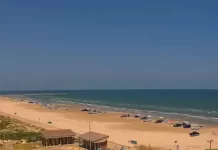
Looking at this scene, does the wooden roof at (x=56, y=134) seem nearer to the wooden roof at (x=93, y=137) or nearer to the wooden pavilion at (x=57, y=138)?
the wooden pavilion at (x=57, y=138)

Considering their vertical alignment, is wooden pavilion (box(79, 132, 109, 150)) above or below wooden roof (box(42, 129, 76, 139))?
below

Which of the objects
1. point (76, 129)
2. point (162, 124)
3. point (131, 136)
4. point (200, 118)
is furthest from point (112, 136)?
point (200, 118)

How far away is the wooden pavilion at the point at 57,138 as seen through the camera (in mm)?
39750

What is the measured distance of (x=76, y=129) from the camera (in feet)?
189

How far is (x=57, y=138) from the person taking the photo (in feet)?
133

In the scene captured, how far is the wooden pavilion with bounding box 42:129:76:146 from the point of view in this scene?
39750 mm

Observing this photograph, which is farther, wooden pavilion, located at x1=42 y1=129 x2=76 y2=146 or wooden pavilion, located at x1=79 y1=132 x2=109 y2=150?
wooden pavilion, located at x1=42 y1=129 x2=76 y2=146

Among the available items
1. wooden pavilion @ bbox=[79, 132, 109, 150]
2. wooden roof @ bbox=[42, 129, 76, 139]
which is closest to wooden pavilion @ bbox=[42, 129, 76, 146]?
wooden roof @ bbox=[42, 129, 76, 139]

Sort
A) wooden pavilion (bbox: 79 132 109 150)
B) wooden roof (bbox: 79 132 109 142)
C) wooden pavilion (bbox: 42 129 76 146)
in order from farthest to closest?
wooden pavilion (bbox: 42 129 76 146) < wooden roof (bbox: 79 132 109 142) < wooden pavilion (bbox: 79 132 109 150)

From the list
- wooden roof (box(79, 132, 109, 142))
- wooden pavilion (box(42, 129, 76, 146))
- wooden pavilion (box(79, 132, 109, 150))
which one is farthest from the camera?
wooden pavilion (box(42, 129, 76, 146))

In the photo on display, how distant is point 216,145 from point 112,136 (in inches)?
574

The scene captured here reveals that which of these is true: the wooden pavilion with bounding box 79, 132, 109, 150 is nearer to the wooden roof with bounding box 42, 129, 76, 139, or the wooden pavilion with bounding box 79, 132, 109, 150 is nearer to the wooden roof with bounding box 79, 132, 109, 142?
the wooden roof with bounding box 79, 132, 109, 142

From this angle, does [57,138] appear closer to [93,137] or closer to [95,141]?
[93,137]

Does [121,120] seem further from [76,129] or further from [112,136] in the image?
[112,136]
